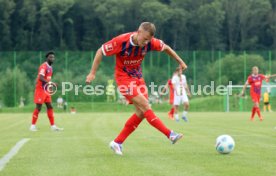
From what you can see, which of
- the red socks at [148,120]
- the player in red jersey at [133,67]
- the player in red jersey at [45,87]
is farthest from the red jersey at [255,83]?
the red socks at [148,120]

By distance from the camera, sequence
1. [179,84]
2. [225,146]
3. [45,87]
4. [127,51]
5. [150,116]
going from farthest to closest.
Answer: [179,84]
[45,87]
[150,116]
[127,51]
[225,146]

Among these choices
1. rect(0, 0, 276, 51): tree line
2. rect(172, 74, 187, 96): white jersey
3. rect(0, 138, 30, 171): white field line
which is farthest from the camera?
rect(0, 0, 276, 51): tree line

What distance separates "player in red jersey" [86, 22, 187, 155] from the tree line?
80.3 metres

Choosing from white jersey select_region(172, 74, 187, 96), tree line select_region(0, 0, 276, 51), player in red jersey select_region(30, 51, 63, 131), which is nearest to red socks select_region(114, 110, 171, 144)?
player in red jersey select_region(30, 51, 63, 131)

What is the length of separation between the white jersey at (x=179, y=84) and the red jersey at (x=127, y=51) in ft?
50.1

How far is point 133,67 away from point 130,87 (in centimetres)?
33

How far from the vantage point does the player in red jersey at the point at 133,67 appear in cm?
989

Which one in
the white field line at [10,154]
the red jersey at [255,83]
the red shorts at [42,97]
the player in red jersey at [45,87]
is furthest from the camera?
the red jersey at [255,83]

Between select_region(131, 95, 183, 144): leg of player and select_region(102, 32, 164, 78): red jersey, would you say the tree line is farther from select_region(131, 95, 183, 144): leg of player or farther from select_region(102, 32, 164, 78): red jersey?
select_region(131, 95, 183, 144): leg of player

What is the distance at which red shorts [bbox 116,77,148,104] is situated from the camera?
10172 mm

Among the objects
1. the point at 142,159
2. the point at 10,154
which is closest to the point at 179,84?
the point at 10,154

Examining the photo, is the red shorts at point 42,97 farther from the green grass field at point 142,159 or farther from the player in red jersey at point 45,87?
the green grass field at point 142,159

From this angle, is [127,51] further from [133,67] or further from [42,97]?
[42,97]

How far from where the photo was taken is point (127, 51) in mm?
10031
